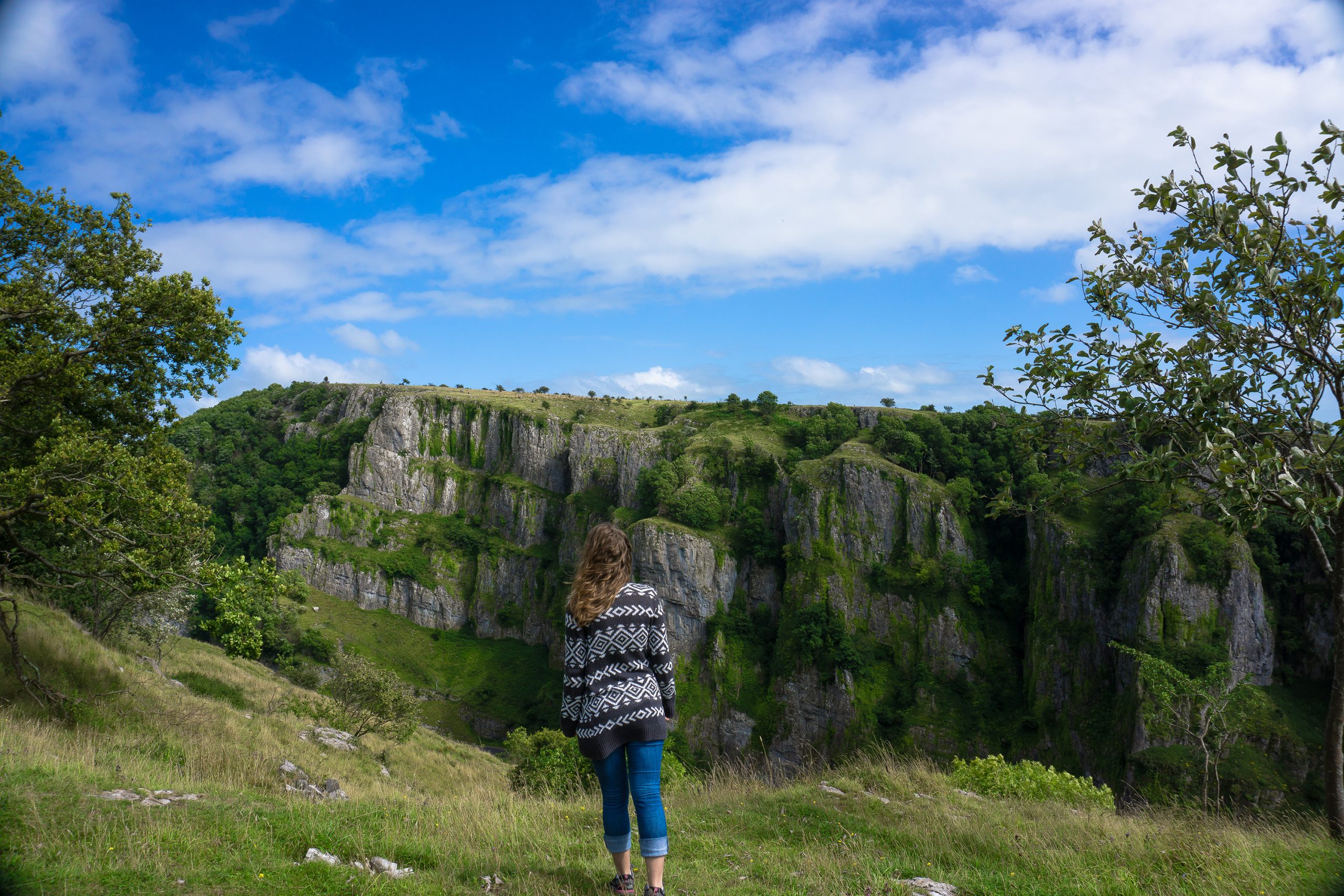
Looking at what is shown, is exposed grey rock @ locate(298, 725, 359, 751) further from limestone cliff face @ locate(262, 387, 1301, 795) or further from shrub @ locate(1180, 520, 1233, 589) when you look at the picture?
shrub @ locate(1180, 520, 1233, 589)

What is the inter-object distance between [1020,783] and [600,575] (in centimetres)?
1034

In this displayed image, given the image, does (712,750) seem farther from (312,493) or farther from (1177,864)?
(312,493)

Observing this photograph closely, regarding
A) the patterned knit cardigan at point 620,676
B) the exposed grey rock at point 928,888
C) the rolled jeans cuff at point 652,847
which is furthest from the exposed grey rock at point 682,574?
the rolled jeans cuff at point 652,847

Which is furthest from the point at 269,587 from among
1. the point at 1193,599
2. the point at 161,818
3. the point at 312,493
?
the point at 312,493

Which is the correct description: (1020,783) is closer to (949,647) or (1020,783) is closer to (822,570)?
(949,647)

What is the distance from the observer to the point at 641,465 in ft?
267

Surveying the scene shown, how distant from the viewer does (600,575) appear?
468cm

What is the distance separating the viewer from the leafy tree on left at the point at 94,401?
10703mm

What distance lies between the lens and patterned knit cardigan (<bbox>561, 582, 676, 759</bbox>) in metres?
4.40

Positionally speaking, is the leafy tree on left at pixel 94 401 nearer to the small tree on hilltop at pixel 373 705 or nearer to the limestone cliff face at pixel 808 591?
the small tree on hilltop at pixel 373 705

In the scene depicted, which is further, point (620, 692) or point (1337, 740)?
point (1337, 740)

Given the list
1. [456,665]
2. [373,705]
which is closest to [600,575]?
[373,705]

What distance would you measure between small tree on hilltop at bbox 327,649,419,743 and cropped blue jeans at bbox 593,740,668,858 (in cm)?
2281

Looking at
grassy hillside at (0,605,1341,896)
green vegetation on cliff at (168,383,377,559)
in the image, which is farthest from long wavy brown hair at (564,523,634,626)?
green vegetation on cliff at (168,383,377,559)
